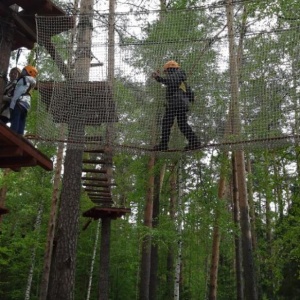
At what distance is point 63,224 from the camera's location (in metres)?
6.11

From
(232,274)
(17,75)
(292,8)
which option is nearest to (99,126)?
(17,75)

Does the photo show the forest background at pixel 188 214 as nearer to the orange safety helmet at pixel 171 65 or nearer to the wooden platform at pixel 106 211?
the orange safety helmet at pixel 171 65

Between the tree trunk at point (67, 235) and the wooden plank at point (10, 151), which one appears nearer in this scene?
the wooden plank at point (10, 151)

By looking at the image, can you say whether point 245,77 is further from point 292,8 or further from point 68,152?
point 68,152

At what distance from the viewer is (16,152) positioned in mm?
3594

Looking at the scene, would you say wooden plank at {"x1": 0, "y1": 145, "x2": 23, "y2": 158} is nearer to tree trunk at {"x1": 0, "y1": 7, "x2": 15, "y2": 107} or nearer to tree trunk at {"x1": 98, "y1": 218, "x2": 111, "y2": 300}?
tree trunk at {"x1": 0, "y1": 7, "x2": 15, "y2": 107}

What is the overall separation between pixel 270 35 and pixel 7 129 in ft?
9.78

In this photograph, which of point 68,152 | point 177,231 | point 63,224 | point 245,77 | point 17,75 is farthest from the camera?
point 177,231

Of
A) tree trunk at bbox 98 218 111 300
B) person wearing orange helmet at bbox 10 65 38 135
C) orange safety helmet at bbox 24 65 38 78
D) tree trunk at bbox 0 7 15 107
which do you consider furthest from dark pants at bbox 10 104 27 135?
tree trunk at bbox 98 218 111 300

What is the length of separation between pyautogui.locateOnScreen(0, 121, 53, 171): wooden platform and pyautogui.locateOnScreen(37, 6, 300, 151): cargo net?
0.48 meters

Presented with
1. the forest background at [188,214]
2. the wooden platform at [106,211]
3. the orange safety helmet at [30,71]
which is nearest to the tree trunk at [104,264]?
the wooden platform at [106,211]

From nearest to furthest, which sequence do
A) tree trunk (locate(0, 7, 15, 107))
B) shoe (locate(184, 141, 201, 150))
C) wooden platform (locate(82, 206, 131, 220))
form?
tree trunk (locate(0, 7, 15, 107)) < shoe (locate(184, 141, 201, 150)) < wooden platform (locate(82, 206, 131, 220))

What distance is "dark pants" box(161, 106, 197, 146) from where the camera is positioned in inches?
179

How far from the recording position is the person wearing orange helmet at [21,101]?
3.95 metres
